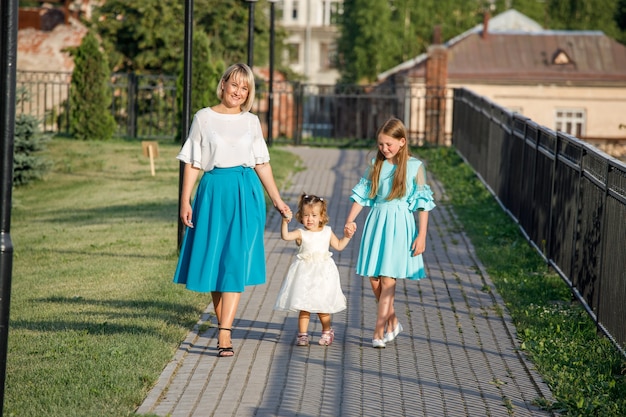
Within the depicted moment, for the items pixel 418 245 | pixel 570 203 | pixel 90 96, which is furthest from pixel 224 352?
pixel 90 96

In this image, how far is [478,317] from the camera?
893cm

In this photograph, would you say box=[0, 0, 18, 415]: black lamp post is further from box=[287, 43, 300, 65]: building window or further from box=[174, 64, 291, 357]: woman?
box=[287, 43, 300, 65]: building window

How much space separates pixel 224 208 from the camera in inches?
292

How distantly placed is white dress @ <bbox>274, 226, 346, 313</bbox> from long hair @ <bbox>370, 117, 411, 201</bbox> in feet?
1.58

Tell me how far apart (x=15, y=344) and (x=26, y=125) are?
558 inches

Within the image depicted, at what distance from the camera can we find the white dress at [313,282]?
7.71m

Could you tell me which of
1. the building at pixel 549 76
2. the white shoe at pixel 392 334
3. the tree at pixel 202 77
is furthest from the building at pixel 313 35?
the white shoe at pixel 392 334

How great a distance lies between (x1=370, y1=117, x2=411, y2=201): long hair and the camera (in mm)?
7656

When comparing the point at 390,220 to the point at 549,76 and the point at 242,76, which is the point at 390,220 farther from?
the point at 549,76

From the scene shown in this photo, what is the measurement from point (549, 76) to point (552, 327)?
49927mm

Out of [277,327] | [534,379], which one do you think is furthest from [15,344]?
[534,379]

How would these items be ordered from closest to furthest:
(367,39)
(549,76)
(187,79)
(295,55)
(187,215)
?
(187,215) → (187,79) → (549,76) → (367,39) → (295,55)

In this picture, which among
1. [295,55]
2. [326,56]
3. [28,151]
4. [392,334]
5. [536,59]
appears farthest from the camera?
[326,56]

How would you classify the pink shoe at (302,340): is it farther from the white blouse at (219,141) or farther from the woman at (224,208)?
the white blouse at (219,141)
